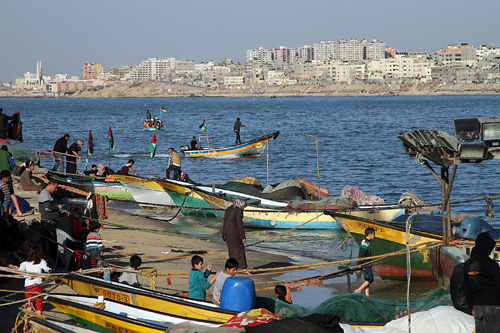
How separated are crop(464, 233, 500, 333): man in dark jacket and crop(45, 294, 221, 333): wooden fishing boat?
3.22 m

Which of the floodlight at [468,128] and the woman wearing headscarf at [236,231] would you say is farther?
the woman wearing headscarf at [236,231]

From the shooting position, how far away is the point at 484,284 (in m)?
6.83

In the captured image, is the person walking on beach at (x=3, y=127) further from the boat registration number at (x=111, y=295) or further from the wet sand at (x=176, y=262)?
the boat registration number at (x=111, y=295)

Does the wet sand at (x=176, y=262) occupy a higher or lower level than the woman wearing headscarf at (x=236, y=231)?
lower

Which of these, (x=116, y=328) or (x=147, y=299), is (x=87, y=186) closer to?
(x=147, y=299)

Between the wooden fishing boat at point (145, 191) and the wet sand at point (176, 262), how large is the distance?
2107 millimetres

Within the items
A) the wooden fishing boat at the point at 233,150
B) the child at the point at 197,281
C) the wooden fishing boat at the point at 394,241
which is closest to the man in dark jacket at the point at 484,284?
the child at the point at 197,281

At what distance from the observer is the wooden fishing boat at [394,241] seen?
39.8 ft

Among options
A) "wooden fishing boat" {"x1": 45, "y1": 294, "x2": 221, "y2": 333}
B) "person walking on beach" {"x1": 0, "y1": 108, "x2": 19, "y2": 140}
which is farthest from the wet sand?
"person walking on beach" {"x1": 0, "y1": 108, "x2": 19, "y2": 140}

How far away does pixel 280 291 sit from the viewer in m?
9.24

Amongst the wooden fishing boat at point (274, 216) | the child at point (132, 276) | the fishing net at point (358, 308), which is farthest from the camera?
the wooden fishing boat at point (274, 216)

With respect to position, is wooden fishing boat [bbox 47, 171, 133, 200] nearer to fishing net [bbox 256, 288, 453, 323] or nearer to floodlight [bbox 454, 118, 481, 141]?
fishing net [bbox 256, 288, 453, 323]

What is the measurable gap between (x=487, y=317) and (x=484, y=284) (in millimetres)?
386

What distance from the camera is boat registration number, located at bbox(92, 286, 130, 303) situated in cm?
914
